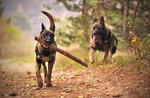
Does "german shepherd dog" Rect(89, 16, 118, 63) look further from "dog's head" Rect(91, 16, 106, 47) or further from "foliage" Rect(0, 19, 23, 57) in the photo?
"foliage" Rect(0, 19, 23, 57)

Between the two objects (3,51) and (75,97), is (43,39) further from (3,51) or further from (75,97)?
(3,51)

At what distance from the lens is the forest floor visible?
9.73 m

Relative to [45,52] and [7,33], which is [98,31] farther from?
[7,33]

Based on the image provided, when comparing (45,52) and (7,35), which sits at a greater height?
(7,35)

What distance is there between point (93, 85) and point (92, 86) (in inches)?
4.2

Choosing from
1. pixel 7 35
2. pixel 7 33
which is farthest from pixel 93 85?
pixel 7 33

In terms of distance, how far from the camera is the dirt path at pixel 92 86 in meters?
9.71

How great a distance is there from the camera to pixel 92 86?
10867 mm

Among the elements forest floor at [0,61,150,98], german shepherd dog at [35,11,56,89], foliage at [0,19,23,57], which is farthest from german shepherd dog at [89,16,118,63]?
foliage at [0,19,23,57]

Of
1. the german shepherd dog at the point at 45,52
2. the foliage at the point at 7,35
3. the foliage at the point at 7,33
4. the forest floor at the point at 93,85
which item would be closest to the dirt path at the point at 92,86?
the forest floor at the point at 93,85

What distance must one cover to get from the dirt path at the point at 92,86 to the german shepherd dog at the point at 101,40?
0.85 meters

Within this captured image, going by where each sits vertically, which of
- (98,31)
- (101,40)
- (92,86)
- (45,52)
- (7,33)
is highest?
(7,33)

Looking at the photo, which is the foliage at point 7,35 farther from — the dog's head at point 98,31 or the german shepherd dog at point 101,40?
the dog's head at point 98,31

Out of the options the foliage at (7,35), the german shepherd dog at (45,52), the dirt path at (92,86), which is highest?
the foliage at (7,35)
